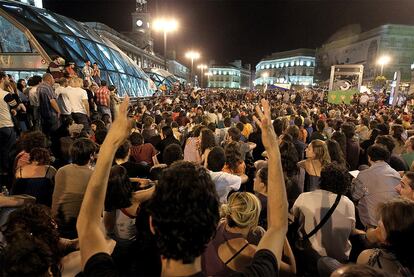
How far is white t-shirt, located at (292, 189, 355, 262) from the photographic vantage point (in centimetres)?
315

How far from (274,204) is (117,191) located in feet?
5.65

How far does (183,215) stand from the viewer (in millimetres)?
1299

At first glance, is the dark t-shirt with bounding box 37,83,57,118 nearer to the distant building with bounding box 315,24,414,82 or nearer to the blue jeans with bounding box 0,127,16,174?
the blue jeans with bounding box 0,127,16,174

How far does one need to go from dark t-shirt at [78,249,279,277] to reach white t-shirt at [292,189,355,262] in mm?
1992

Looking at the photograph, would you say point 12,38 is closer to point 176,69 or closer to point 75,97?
point 75,97

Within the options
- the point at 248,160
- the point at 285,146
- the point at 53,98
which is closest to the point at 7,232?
the point at 285,146

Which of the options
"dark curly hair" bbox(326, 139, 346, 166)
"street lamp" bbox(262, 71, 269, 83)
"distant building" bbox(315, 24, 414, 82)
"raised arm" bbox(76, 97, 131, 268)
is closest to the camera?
"raised arm" bbox(76, 97, 131, 268)

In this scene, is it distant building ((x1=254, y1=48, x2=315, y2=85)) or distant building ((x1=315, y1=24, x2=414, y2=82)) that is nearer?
distant building ((x1=315, y1=24, x2=414, y2=82))

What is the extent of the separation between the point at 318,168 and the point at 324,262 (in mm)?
2516

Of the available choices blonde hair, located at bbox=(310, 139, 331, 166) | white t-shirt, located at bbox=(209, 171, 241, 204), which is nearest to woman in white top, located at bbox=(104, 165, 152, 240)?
white t-shirt, located at bbox=(209, 171, 241, 204)

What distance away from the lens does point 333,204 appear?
3.22 meters

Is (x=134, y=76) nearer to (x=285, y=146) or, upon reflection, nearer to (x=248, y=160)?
(x=248, y=160)

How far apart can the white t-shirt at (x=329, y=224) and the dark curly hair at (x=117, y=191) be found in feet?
6.15

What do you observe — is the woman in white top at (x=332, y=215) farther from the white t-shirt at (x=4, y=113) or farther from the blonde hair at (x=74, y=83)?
the blonde hair at (x=74, y=83)
